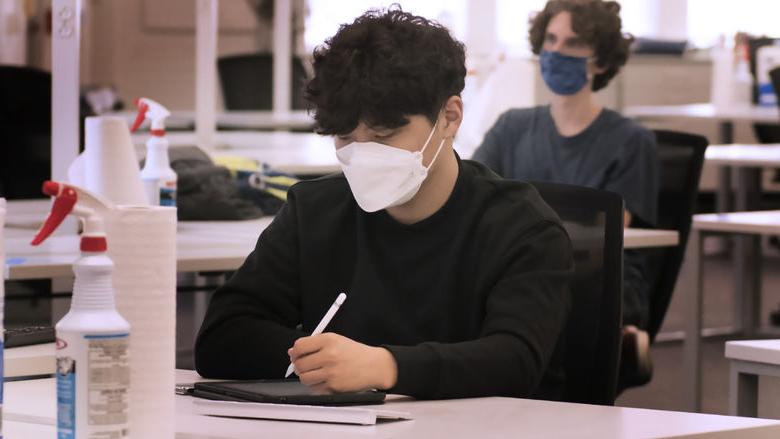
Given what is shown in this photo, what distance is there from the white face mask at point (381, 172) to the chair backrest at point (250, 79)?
17.0 ft

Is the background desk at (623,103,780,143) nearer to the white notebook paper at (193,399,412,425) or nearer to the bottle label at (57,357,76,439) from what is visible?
the white notebook paper at (193,399,412,425)

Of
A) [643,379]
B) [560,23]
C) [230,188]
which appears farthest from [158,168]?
[560,23]

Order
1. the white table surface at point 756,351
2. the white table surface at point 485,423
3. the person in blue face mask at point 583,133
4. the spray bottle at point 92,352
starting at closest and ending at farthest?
the spray bottle at point 92,352 → the white table surface at point 485,423 → the white table surface at point 756,351 → the person in blue face mask at point 583,133

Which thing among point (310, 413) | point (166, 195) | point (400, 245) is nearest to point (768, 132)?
point (166, 195)

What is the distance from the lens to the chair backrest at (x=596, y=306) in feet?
6.47

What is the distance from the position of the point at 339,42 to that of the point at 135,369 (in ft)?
2.36

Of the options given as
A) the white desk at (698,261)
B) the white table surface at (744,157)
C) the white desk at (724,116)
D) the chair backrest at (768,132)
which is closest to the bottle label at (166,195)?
the white desk at (698,261)

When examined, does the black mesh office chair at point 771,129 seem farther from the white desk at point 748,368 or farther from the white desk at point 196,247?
the white desk at point 748,368

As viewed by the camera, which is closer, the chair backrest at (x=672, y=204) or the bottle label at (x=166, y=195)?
the bottle label at (x=166, y=195)

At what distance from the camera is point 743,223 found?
3.43 metres

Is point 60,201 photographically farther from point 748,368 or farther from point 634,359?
point 634,359

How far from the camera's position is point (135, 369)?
1174 millimetres

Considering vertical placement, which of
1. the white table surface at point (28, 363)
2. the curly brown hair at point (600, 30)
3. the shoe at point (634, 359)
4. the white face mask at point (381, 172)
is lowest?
the shoe at point (634, 359)

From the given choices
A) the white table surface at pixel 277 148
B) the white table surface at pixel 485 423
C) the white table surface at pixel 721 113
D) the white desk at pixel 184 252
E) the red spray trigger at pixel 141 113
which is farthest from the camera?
the white table surface at pixel 721 113
